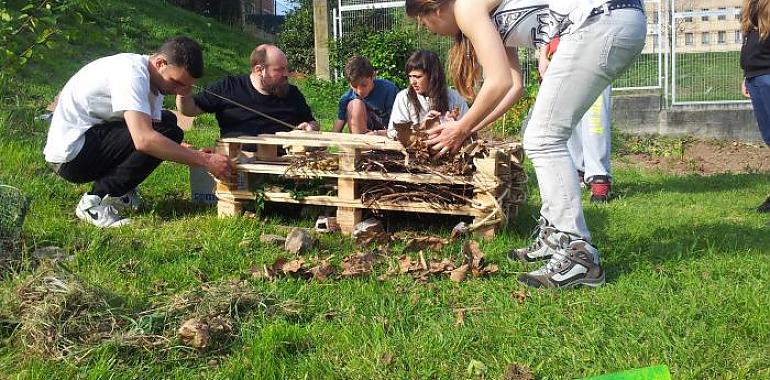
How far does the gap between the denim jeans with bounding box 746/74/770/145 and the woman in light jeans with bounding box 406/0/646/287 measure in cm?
275

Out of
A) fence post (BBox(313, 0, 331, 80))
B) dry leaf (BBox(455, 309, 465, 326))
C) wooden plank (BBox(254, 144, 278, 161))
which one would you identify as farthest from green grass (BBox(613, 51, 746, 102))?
dry leaf (BBox(455, 309, 465, 326))

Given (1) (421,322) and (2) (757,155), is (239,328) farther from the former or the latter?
(2) (757,155)

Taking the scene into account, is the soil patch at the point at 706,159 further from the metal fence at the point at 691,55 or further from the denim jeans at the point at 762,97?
the denim jeans at the point at 762,97

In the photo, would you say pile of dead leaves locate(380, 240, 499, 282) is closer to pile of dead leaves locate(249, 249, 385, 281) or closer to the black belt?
pile of dead leaves locate(249, 249, 385, 281)

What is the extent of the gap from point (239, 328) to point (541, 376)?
102 cm

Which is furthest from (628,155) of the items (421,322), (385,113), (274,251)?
(421,322)

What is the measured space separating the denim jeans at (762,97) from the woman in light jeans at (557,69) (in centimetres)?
275

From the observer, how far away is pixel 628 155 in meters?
8.72

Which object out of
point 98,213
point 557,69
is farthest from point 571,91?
point 98,213

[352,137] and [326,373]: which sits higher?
[352,137]

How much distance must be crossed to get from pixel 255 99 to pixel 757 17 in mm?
3780

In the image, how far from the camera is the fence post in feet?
45.8

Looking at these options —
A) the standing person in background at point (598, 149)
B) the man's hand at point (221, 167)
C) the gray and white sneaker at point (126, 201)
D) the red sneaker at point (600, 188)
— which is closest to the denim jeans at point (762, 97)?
the standing person in background at point (598, 149)

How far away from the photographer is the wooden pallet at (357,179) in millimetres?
3906
